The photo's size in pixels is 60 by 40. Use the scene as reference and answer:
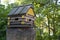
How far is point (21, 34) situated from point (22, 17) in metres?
0.12

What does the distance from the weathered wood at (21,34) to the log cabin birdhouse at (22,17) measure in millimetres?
35

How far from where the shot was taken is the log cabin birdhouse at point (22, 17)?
1099 mm

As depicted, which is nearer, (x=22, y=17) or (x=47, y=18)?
(x=22, y=17)

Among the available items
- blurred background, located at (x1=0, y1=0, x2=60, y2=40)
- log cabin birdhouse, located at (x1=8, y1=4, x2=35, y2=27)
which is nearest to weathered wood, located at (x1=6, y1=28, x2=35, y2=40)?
log cabin birdhouse, located at (x1=8, y1=4, x2=35, y2=27)

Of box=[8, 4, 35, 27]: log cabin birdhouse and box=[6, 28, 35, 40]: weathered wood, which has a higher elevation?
box=[8, 4, 35, 27]: log cabin birdhouse

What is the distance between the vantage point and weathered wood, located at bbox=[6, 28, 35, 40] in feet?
3.56

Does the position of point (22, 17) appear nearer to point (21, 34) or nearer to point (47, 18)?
point (21, 34)

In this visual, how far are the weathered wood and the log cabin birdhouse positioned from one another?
0.04 meters

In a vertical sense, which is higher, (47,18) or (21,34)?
(21,34)

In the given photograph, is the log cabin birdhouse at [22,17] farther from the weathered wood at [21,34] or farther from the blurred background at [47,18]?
the blurred background at [47,18]

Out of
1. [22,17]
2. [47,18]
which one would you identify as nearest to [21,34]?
[22,17]

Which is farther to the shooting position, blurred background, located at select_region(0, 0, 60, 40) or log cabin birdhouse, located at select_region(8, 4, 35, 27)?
blurred background, located at select_region(0, 0, 60, 40)

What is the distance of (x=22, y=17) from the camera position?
3.61ft

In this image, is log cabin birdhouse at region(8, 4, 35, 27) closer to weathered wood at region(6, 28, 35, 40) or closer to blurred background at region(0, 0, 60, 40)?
weathered wood at region(6, 28, 35, 40)
